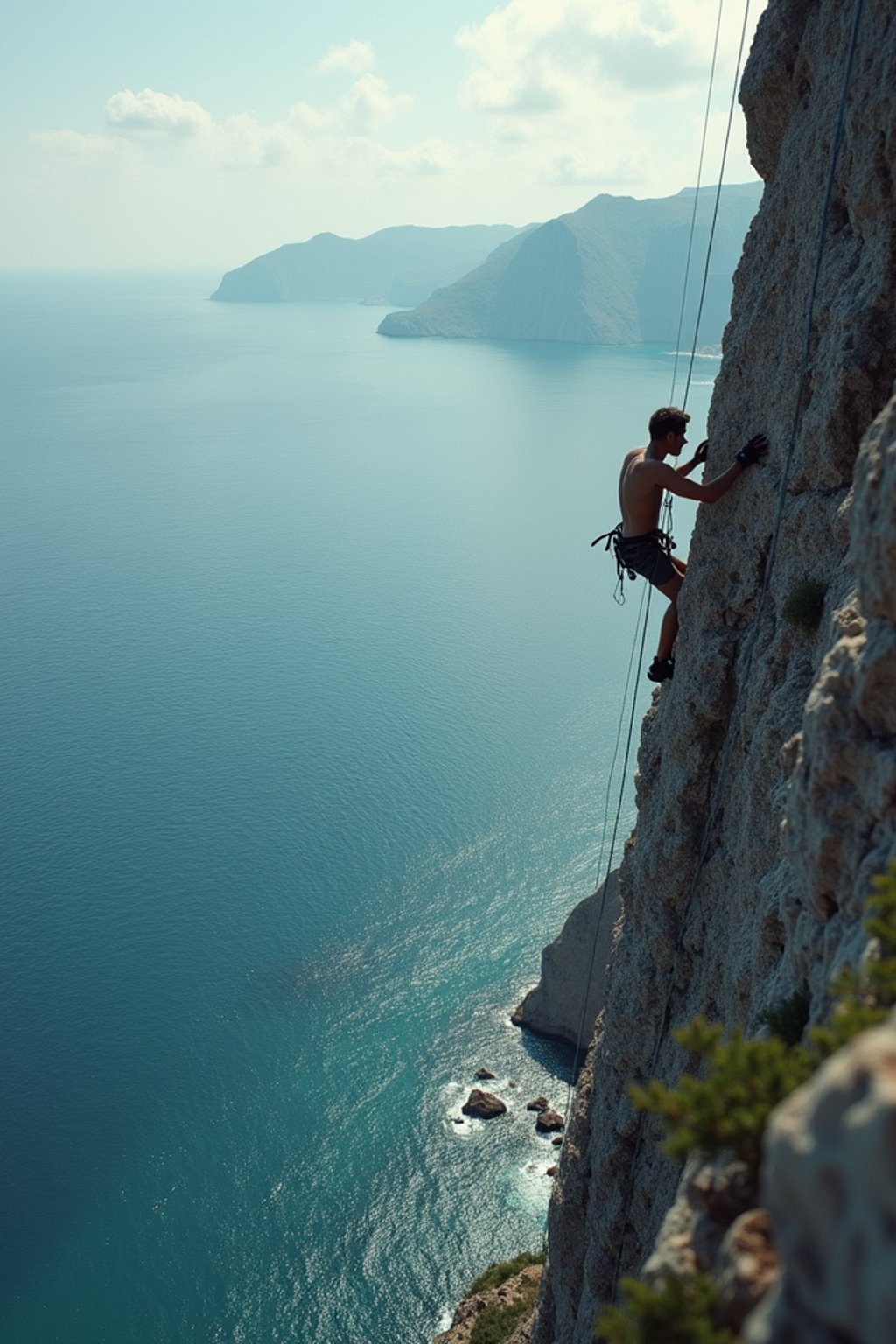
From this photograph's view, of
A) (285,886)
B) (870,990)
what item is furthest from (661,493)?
(285,886)

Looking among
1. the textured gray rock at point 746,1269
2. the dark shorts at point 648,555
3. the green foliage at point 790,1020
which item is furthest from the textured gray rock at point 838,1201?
the dark shorts at point 648,555

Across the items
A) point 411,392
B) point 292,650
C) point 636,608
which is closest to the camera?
point 292,650

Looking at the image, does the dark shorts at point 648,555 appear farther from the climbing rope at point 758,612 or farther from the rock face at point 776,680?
the climbing rope at point 758,612

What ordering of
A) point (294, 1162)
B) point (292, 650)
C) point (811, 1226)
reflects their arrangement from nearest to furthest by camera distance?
1. point (811, 1226)
2. point (294, 1162)
3. point (292, 650)

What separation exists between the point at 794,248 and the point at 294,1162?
3735 cm

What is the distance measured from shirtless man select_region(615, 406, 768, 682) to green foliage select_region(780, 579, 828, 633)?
1557 mm

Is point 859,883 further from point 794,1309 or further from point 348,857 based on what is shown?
point 348,857

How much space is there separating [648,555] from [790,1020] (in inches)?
304

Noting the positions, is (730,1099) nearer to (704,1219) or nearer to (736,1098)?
(736,1098)

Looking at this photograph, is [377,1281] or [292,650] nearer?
[377,1281]

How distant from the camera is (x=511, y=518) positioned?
100500 millimetres

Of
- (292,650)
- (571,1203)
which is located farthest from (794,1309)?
(292,650)

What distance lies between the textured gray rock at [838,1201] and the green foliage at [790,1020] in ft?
10.5

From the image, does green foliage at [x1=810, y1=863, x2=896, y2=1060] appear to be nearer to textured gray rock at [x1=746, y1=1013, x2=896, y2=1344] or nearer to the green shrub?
the green shrub
